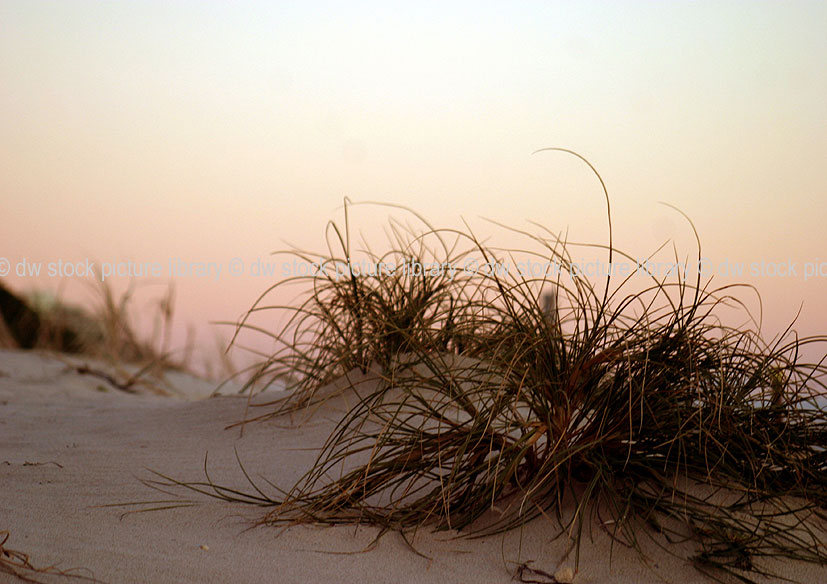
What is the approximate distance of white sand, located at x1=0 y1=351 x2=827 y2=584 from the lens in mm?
2254

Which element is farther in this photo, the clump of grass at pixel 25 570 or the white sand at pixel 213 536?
the white sand at pixel 213 536

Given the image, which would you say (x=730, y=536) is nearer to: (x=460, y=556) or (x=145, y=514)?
(x=460, y=556)

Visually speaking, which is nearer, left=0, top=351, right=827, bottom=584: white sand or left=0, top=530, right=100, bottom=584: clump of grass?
left=0, top=530, right=100, bottom=584: clump of grass

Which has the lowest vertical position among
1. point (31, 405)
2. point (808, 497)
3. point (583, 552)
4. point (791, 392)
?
point (31, 405)

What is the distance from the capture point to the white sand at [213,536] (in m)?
2.25

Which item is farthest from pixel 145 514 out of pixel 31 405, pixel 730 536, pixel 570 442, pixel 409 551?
pixel 31 405

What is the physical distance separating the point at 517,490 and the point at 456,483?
8.8 inches

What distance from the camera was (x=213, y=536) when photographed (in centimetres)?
251

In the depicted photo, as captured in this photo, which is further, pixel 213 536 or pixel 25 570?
pixel 213 536

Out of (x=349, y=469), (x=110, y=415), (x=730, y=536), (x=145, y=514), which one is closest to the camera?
(x=730, y=536)

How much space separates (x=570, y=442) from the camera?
8.37 feet

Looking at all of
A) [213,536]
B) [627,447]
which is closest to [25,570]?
[213,536]

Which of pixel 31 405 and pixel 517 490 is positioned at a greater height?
pixel 517 490

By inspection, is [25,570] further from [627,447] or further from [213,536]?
[627,447]
